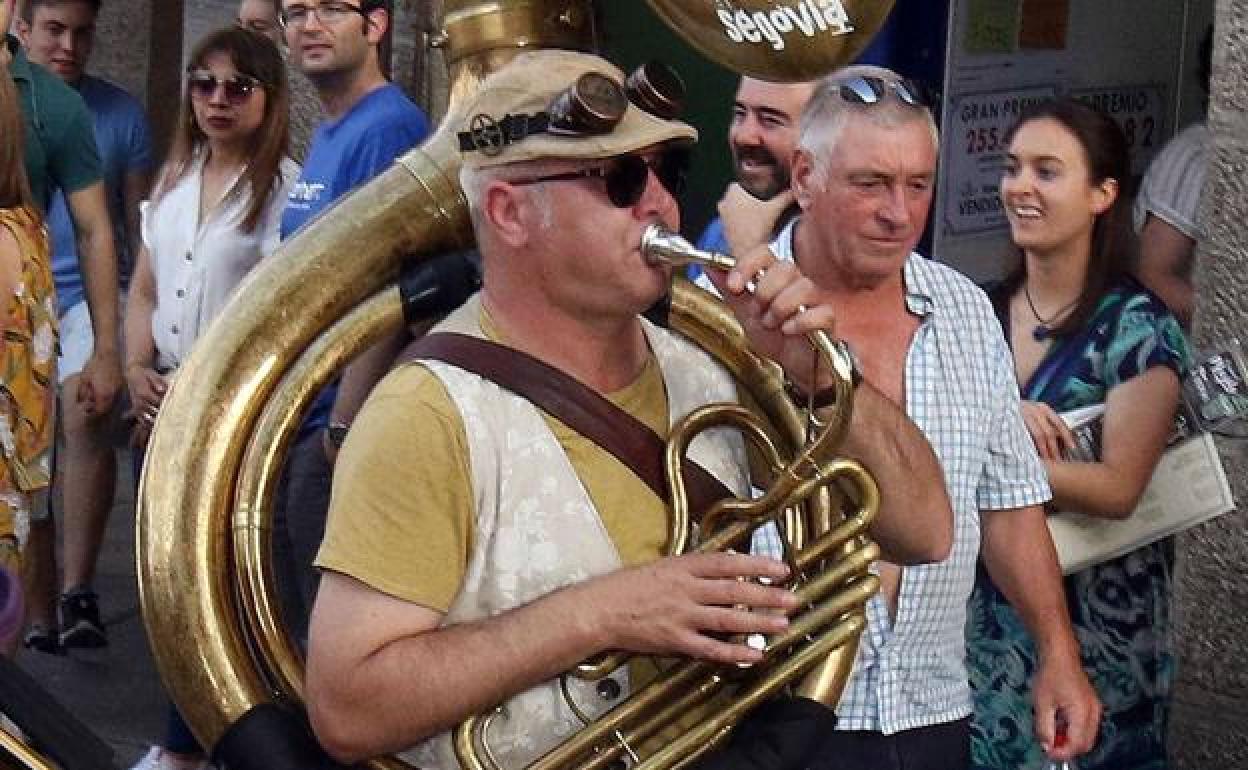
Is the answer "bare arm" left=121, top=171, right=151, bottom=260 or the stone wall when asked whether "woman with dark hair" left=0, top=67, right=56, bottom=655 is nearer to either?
the stone wall

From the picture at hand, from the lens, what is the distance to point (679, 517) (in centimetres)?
271

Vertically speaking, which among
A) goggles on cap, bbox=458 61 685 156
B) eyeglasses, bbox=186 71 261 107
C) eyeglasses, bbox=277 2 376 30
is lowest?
eyeglasses, bbox=186 71 261 107

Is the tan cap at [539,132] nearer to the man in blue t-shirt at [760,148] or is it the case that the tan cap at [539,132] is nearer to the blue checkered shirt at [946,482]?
the blue checkered shirt at [946,482]

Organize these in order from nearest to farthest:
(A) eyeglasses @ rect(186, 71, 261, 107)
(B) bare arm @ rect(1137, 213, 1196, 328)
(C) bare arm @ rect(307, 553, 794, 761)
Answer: (C) bare arm @ rect(307, 553, 794, 761) < (B) bare arm @ rect(1137, 213, 1196, 328) < (A) eyeglasses @ rect(186, 71, 261, 107)

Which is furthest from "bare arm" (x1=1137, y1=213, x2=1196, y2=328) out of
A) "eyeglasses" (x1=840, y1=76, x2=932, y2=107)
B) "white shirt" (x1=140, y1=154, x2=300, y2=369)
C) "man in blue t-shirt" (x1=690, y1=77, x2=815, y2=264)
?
"white shirt" (x1=140, y1=154, x2=300, y2=369)

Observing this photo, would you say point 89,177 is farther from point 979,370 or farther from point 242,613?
point 242,613

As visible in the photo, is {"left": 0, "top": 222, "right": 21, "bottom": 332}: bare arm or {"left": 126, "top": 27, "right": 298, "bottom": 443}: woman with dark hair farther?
{"left": 126, "top": 27, "right": 298, "bottom": 443}: woman with dark hair

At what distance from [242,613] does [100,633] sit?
372 centimetres

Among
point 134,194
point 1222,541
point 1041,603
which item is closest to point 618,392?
point 1041,603

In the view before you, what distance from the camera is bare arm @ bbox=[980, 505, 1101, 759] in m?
3.67

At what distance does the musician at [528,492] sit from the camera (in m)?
2.55

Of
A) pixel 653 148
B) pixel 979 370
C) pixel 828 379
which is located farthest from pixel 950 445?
pixel 653 148

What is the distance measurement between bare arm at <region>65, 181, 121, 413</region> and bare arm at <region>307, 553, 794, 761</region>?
130 inches

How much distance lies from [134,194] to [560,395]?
4849 millimetres
